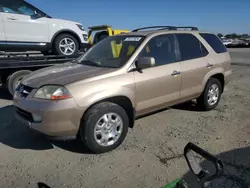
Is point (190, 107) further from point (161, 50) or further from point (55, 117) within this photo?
point (55, 117)

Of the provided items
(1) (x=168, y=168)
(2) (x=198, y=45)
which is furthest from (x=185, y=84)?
(1) (x=168, y=168)

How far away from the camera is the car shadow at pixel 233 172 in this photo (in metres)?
2.90

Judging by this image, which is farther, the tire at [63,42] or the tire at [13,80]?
the tire at [63,42]

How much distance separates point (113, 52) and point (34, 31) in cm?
356

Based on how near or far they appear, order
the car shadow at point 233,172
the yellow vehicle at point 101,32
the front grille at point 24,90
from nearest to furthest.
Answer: the car shadow at point 233,172 < the front grille at point 24,90 < the yellow vehicle at point 101,32

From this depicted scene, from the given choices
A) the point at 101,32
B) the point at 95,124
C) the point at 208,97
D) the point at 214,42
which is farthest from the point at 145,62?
the point at 101,32

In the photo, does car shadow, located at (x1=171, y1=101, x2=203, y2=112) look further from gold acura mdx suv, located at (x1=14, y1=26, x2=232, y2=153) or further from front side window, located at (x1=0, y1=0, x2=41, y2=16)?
front side window, located at (x1=0, y1=0, x2=41, y2=16)

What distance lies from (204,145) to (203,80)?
5.35ft

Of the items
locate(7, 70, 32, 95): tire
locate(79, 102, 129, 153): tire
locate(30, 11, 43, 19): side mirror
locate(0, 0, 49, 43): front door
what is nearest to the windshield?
locate(79, 102, 129, 153): tire

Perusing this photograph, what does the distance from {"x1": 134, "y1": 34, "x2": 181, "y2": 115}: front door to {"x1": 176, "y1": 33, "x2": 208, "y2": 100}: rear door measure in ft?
0.56

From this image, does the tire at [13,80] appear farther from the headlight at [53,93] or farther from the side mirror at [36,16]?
the headlight at [53,93]

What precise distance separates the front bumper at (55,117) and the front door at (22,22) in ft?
12.8

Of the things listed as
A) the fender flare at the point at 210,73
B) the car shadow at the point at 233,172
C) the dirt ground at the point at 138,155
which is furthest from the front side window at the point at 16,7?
the car shadow at the point at 233,172

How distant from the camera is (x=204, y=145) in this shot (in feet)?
12.9
